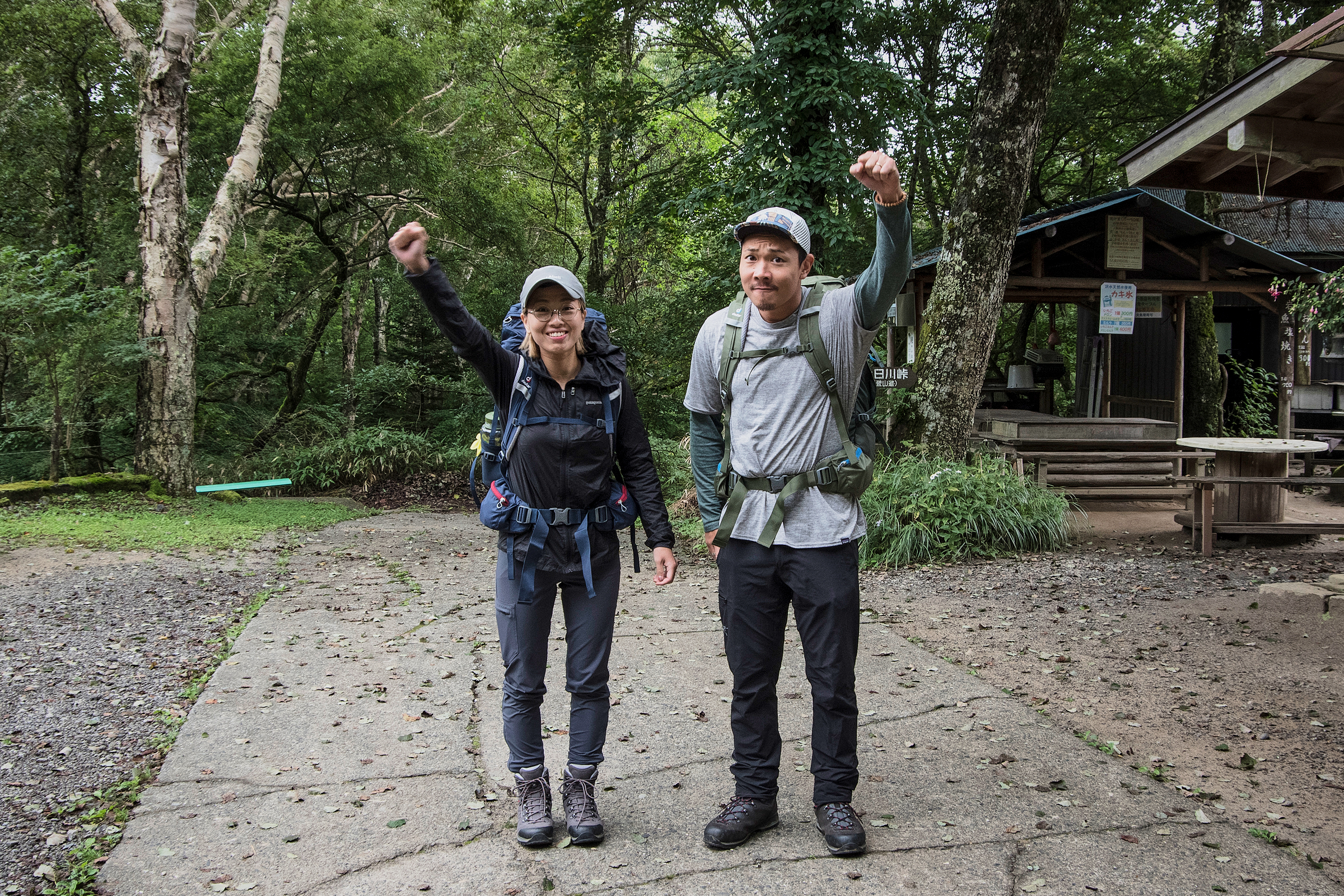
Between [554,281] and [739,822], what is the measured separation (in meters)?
1.85

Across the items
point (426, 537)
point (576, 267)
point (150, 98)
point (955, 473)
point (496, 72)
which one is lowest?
point (426, 537)

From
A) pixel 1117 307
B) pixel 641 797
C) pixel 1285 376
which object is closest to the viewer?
pixel 641 797

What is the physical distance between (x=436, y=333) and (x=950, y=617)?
14155mm

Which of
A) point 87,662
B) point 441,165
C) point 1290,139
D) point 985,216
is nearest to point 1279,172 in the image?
point 1290,139

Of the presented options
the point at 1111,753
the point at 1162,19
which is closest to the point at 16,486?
the point at 1111,753

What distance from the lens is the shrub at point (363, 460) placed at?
14.9 meters

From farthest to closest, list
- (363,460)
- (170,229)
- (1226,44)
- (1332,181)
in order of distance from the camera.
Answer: (363,460) → (1226,44) → (170,229) → (1332,181)

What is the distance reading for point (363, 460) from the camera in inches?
587

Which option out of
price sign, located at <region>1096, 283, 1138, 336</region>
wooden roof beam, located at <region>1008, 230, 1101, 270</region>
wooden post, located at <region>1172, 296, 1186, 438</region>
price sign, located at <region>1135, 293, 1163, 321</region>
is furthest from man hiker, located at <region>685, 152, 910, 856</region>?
price sign, located at <region>1135, 293, 1163, 321</region>

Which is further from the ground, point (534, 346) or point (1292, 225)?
point (1292, 225)

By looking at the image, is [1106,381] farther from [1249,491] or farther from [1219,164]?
[1219,164]

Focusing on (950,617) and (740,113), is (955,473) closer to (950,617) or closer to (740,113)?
(950,617)

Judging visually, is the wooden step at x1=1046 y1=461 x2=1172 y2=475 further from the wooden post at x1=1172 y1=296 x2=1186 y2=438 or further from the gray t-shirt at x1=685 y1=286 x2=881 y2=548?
the gray t-shirt at x1=685 y1=286 x2=881 y2=548

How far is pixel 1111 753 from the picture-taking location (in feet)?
12.7
